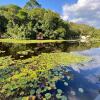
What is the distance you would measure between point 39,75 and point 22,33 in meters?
50.7

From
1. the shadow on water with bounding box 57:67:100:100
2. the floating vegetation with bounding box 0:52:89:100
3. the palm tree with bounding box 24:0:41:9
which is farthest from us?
the palm tree with bounding box 24:0:41:9

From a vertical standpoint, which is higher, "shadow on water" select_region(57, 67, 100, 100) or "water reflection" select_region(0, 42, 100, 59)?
"shadow on water" select_region(57, 67, 100, 100)

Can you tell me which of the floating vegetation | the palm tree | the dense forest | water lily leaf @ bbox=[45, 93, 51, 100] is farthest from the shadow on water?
the palm tree

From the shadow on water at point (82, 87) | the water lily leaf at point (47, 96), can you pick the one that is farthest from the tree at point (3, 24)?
the water lily leaf at point (47, 96)

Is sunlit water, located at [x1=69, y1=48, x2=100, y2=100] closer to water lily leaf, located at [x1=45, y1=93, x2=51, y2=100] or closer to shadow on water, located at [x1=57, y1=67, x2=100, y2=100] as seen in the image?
shadow on water, located at [x1=57, y1=67, x2=100, y2=100]

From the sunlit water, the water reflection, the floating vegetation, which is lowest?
the water reflection

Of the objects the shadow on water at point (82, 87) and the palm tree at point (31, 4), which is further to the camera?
the palm tree at point (31, 4)

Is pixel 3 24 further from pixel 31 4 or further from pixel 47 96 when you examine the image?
pixel 47 96

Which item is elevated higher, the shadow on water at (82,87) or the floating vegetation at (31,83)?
the floating vegetation at (31,83)

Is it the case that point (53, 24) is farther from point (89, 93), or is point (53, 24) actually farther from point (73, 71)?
point (89, 93)

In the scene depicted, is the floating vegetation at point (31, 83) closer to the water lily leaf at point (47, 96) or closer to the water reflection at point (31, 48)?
the water lily leaf at point (47, 96)

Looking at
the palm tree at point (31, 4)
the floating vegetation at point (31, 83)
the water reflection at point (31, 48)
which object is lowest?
the water reflection at point (31, 48)

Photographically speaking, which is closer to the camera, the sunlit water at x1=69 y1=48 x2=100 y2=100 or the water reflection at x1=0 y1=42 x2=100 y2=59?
the sunlit water at x1=69 y1=48 x2=100 y2=100

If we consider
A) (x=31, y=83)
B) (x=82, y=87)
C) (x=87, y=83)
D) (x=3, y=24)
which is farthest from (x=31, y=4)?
(x=31, y=83)
